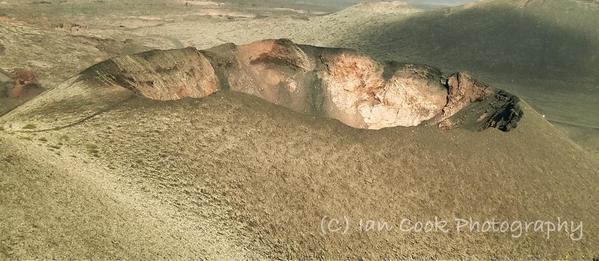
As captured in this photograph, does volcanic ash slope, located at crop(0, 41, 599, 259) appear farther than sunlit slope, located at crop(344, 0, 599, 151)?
No

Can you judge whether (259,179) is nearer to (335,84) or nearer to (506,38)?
(335,84)

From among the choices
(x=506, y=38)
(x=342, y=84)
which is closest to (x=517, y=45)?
(x=506, y=38)

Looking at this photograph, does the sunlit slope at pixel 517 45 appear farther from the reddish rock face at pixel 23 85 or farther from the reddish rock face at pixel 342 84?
the reddish rock face at pixel 23 85

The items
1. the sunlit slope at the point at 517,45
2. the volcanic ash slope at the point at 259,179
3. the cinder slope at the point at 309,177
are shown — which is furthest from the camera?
the sunlit slope at the point at 517,45

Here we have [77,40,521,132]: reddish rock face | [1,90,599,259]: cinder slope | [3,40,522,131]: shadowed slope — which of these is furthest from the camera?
[77,40,521,132]: reddish rock face

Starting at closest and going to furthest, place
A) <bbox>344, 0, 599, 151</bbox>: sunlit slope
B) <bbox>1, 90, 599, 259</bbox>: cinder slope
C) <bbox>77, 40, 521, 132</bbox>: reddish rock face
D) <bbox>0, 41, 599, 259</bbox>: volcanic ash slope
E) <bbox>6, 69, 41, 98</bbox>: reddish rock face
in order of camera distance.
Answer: <bbox>0, 41, 599, 259</bbox>: volcanic ash slope → <bbox>1, 90, 599, 259</bbox>: cinder slope → <bbox>77, 40, 521, 132</bbox>: reddish rock face → <bbox>6, 69, 41, 98</bbox>: reddish rock face → <bbox>344, 0, 599, 151</bbox>: sunlit slope

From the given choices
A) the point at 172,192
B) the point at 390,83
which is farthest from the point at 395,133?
the point at 390,83

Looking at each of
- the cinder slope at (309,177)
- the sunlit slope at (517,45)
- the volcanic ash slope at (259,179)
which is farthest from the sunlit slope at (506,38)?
the volcanic ash slope at (259,179)

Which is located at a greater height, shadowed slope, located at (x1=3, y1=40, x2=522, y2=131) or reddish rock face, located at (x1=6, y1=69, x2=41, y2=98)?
shadowed slope, located at (x1=3, y1=40, x2=522, y2=131)

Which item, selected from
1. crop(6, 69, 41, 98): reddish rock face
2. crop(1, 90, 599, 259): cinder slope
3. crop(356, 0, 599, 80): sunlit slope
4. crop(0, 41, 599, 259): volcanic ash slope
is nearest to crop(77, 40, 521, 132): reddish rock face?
crop(0, 41, 599, 259): volcanic ash slope

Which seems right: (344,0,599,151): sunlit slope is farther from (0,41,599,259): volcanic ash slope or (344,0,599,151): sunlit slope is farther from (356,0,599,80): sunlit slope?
(0,41,599,259): volcanic ash slope
